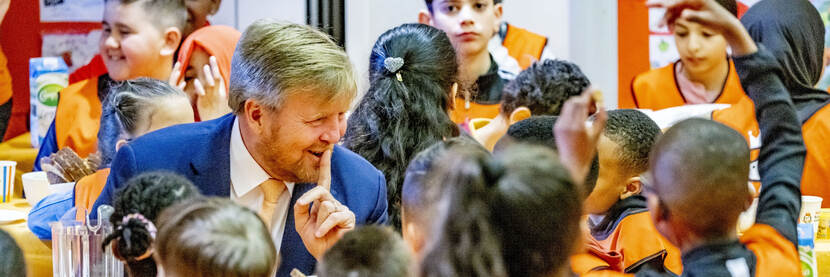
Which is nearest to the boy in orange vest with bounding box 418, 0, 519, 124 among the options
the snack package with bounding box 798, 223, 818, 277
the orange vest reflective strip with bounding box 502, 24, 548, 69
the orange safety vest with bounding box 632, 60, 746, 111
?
the orange vest reflective strip with bounding box 502, 24, 548, 69

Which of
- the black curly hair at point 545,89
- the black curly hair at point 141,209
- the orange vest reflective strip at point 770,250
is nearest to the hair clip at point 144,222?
the black curly hair at point 141,209

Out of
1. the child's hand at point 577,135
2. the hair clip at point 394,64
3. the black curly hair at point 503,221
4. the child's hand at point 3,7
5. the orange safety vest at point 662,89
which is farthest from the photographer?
the child's hand at point 3,7

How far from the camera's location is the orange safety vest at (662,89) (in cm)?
386

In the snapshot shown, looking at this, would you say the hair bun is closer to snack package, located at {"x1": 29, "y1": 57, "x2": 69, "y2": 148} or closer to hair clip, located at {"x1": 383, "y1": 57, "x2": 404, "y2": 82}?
hair clip, located at {"x1": 383, "y1": 57, "x2": 404, "y2": 82}

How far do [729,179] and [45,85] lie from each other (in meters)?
3.16

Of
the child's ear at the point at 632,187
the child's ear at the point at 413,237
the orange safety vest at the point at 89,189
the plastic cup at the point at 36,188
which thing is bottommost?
the plastic cup at the point at 36,188

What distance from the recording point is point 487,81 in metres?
3.91

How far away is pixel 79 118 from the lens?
3674 millimetres

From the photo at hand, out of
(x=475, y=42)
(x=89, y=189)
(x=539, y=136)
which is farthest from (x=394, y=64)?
(x=475, y=42)

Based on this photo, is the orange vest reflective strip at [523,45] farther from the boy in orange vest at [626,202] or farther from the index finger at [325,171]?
the index finger at [325,171]

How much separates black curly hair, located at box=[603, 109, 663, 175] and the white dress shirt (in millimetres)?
741

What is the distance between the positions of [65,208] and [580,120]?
160cm

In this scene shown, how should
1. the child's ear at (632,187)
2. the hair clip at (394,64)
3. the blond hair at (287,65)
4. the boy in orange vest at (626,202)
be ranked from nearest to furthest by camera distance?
the blond hair at (287,65)
the boy in orange vest at (626,202)
the child's ear at (632,187)
the hair clip at (394,64)

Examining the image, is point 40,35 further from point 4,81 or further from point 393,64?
point 393,64
